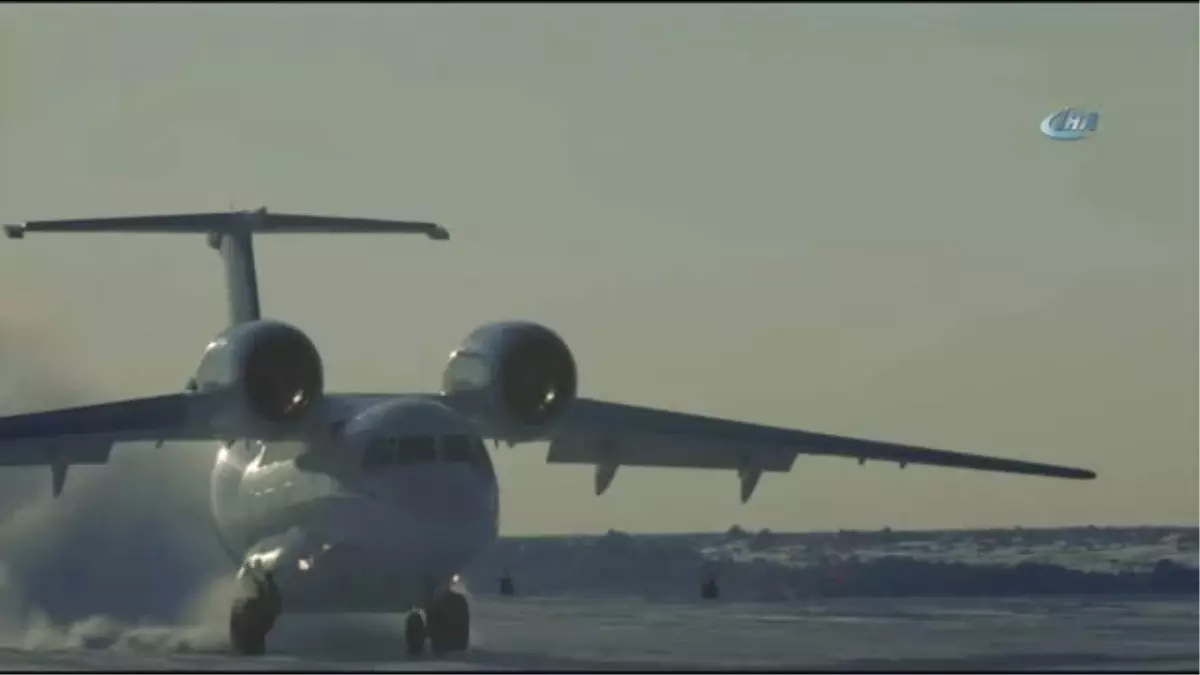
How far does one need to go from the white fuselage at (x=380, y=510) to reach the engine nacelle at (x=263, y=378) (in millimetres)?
1128

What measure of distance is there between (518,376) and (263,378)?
308 centimetres

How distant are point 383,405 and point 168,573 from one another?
14.1 metres

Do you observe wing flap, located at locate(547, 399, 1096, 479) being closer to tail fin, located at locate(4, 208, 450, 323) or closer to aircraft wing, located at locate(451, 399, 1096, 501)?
aircraft wing, located at locate(451, 399, 1096, 501)

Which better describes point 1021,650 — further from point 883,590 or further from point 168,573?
point 883,590

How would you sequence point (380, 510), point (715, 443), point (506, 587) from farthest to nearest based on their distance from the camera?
point (506, 587), point (715, 443), point (380, 510)

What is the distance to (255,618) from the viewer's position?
3431 centimetres

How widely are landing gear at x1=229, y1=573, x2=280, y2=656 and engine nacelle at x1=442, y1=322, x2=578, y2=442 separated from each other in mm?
3416

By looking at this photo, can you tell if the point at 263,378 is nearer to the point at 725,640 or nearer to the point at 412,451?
the point at 412,451

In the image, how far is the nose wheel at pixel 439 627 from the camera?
34656 mm

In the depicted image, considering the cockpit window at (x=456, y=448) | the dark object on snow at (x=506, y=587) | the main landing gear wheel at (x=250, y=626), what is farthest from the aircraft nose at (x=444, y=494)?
the dark object on snow at (x=506, y=587)

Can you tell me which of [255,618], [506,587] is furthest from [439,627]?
[506,587]

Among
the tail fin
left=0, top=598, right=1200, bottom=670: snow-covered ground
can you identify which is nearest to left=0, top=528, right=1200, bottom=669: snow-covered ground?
left=0, top=598, right=1200, bottom=670: snow-covered ground

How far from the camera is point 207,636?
3922cm

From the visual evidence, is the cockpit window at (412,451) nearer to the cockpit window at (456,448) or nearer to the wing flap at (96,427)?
the cockpit window at (456,448)
